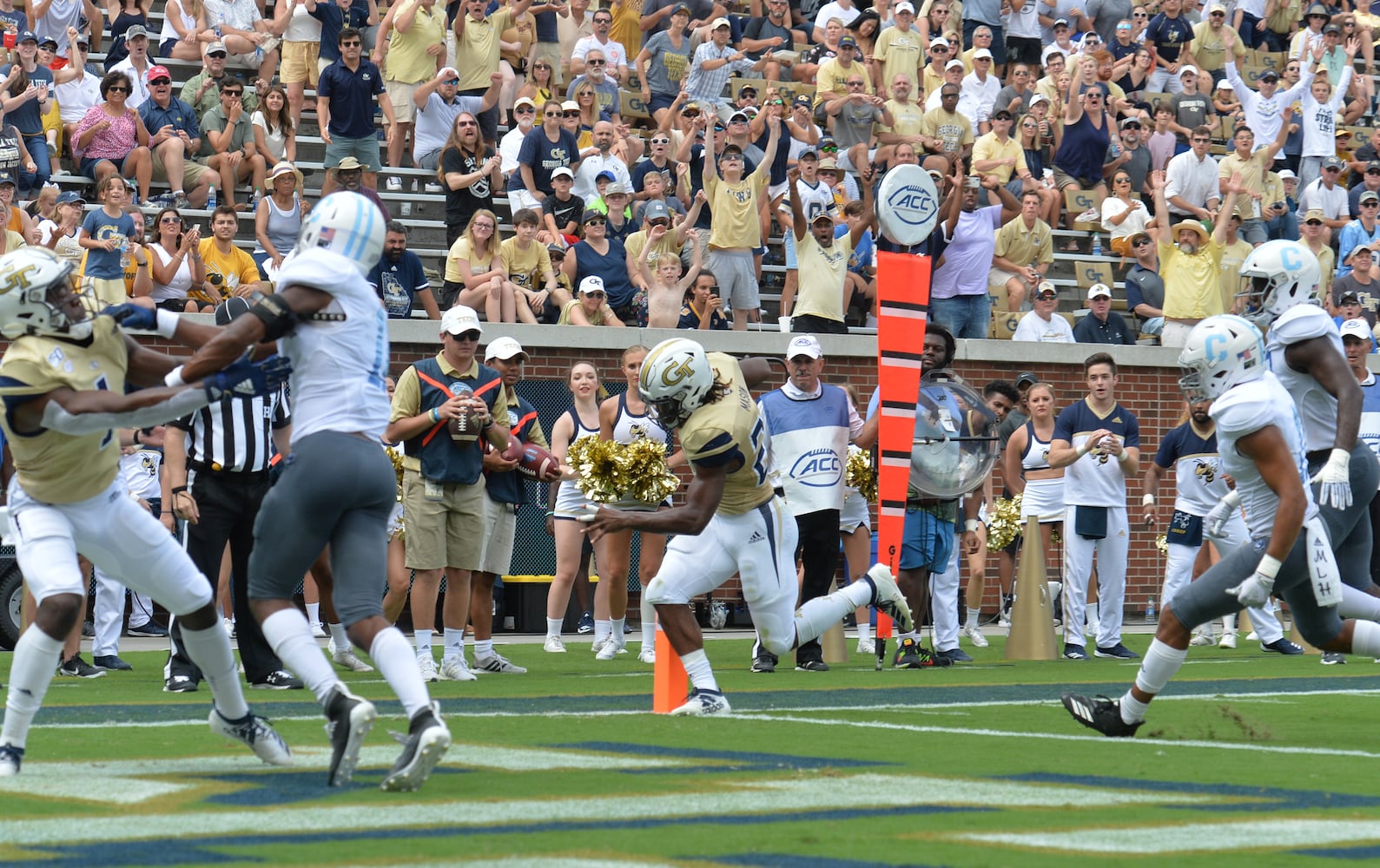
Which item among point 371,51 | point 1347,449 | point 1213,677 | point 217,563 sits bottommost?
point 1213,677

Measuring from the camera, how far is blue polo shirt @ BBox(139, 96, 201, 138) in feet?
56.8

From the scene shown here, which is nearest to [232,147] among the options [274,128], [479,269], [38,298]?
[274,128]

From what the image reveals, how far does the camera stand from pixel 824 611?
948 cm

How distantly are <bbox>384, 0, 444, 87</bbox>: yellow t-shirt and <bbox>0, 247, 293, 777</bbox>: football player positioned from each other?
1226 centimetres

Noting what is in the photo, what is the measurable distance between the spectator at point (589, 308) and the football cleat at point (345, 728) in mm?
10965

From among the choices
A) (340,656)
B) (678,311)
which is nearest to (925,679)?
(340,656)

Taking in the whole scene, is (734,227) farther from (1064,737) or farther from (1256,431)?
(1256,431)

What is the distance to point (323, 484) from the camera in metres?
6.38

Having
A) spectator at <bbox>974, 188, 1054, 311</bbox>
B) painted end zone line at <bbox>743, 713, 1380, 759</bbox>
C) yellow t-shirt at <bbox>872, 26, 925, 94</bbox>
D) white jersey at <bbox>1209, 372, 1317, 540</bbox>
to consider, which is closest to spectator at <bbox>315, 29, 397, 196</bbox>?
yellow t-shirt at <bbox>872, 26, 925, 94</bbox>

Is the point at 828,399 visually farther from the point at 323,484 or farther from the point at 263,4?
the point at 263,4

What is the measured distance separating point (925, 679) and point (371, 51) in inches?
432

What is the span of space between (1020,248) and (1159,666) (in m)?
13.1

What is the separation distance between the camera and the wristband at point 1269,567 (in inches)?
300

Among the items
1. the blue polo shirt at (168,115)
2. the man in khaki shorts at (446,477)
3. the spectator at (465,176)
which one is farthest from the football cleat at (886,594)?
the blue polo shirt at (168,115)
